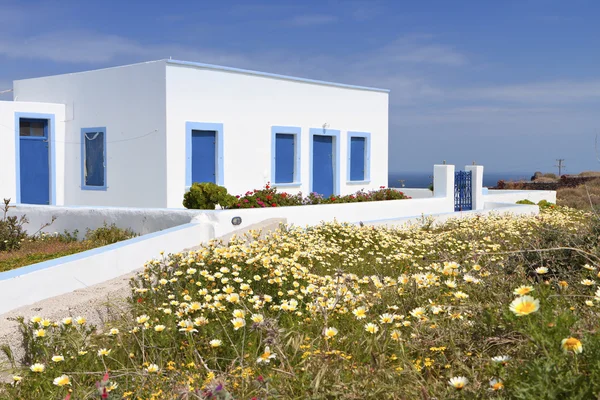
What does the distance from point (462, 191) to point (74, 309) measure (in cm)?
1408

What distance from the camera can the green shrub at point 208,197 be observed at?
40.3ft

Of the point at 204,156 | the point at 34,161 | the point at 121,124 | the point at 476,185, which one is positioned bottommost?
the point at 476,185

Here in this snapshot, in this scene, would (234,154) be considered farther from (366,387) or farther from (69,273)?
(366,387)

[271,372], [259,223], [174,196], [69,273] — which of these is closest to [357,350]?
[271,372]

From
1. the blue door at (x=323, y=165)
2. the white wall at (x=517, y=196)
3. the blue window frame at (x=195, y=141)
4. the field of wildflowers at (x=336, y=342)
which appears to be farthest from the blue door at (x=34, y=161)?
the white wall at (x=517, y=196)

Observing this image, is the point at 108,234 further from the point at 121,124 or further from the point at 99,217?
the point at 121,124

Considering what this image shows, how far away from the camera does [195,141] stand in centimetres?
1427

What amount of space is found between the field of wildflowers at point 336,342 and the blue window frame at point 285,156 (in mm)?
9779

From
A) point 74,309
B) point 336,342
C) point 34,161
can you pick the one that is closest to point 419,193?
point 34,161

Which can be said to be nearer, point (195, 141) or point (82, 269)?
point (82, 269)

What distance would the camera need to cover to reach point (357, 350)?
3717mm

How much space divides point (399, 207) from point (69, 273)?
9436mm

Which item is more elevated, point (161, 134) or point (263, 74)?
point (263, 74)

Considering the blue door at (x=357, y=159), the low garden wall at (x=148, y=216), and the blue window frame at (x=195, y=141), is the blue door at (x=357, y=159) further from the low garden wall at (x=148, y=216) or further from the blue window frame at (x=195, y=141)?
the low garden wall at (x=148, y=216)
